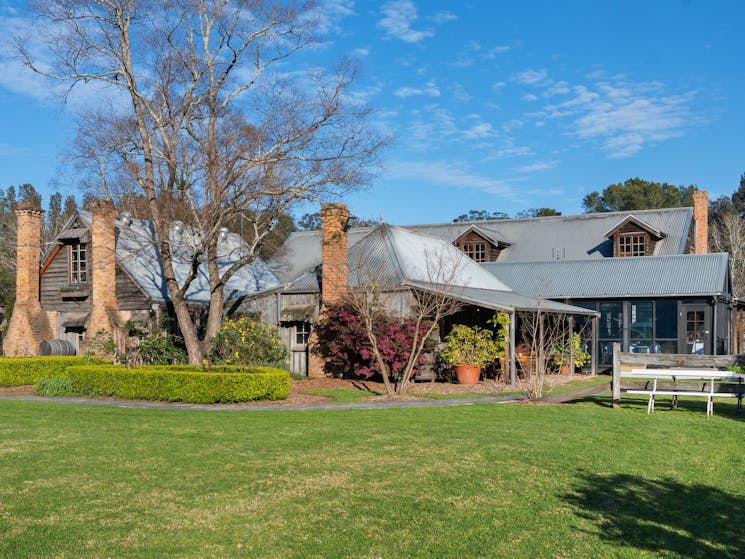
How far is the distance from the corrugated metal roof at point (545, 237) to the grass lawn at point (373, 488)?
69.0ft

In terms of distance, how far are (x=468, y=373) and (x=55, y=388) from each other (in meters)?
10.6

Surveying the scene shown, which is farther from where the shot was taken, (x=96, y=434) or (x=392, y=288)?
(x=392, y=288)

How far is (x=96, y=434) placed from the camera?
11219 mm

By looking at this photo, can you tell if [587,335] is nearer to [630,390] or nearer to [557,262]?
[557,262]

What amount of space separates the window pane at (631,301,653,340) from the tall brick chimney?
18575mm

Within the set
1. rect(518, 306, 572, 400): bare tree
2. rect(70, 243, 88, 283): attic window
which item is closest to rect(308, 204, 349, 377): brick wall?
rect(518, 306, 572, 400): bare tree

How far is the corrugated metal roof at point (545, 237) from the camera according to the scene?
3294cm

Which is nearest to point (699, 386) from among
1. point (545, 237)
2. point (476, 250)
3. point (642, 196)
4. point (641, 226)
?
point (641, 226)

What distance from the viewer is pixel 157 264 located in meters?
27.1

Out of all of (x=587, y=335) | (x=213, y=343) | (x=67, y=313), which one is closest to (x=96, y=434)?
(x=213, y=343)

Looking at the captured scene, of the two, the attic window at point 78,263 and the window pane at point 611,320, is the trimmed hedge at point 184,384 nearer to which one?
the attic window at point 78,263

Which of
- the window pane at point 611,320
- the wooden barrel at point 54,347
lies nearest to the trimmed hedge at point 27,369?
the wooden barrel at point 54,347

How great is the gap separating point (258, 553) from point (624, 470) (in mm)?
4723

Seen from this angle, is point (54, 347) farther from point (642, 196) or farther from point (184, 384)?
point (642, 196)
